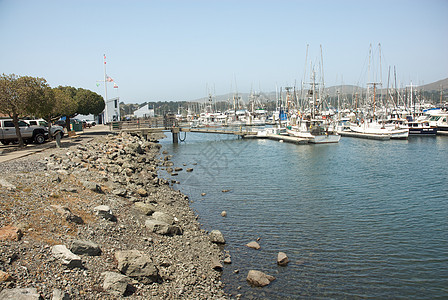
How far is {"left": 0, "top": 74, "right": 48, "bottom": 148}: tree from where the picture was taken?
2594 centimetres

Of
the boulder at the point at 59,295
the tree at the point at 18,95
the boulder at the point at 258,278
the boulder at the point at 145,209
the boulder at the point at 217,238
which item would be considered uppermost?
the tree at the point at 18,95

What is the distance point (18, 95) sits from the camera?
26547mm

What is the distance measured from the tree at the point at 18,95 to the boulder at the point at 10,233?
19952 millimetres

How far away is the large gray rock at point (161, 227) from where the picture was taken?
13.9 metres

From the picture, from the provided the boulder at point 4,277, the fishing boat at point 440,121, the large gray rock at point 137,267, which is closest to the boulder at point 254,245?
the large gray rock at point 137,267

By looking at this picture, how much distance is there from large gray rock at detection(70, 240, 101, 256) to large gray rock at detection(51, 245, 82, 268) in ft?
1.45

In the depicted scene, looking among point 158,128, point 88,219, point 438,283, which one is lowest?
point 438,283

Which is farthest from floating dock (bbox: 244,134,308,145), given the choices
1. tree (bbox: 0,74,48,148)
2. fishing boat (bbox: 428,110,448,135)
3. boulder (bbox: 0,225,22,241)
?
boulder (bbox: 0,225,22,241)

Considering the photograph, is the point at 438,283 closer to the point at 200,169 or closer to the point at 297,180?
the point at 297,180

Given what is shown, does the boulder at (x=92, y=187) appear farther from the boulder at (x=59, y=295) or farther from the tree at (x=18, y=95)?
the tree at (x=18, y=95)

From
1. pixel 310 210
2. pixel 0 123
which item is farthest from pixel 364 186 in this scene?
pixel 0 123

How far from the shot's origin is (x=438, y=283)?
11734mm

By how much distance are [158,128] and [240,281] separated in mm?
46339

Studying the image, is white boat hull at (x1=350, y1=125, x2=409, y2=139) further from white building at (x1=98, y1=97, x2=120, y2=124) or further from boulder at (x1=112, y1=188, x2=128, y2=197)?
white building at (x1=98, y1=97, x2=120, y2=124)
